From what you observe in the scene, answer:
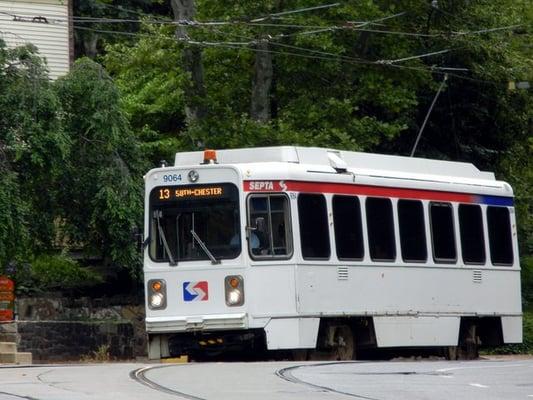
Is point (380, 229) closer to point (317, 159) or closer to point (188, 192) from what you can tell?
point (317, 159)

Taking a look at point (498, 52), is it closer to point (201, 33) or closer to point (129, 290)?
point (201, 33)

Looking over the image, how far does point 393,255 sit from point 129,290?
11.3 m

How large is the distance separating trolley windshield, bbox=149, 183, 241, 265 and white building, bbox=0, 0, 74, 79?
1868 cm

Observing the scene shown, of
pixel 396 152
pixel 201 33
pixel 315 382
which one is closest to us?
pixel 315 382

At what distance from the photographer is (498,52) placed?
3625 cm

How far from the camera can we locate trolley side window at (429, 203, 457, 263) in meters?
24.6

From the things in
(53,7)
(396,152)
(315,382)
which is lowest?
(315,382)

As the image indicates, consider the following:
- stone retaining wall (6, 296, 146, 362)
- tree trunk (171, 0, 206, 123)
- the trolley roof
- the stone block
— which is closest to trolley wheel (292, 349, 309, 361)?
the trolley roof

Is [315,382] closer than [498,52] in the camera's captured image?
Yes

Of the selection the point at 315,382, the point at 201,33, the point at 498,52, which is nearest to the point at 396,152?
the point at 498,52

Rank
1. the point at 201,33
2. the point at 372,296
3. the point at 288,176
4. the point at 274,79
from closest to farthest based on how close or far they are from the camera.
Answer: the point at 288,176, the point at 372,296, the point at 201,33, the point at 274,79

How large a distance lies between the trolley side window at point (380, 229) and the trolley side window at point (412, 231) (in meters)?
0.29

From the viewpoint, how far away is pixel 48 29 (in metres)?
41.0

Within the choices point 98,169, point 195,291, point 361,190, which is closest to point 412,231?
point 361,190
